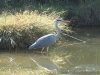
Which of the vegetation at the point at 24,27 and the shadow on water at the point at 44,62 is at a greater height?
the vegetation at the point at 24,27

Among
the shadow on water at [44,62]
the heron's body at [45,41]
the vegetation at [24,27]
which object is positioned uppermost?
the vegetation at [24,27]

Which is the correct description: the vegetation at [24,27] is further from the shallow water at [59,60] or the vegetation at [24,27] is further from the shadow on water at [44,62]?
the shadow on water at [44,62]

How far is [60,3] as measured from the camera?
1628 cm

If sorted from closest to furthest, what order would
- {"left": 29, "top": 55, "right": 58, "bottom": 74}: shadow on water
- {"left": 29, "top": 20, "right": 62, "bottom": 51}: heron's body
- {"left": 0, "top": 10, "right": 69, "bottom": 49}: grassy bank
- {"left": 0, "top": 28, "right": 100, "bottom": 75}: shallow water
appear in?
{"left": 0, "top": 28, "right": 100, "bottom": 75}: shallow water → {"left": 29, "top": 55, "right": 58, "bottom": 74}: shadow on water → {"left": 29, "top": 20, "right": 62, "bottom": 51}: heron's body → {"left": 0, "top": 10, "right": 69, "bottom": 49}: grassy bank

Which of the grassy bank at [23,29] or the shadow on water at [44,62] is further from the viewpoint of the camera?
the grassy bank at [23,29]

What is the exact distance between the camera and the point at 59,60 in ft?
34.2

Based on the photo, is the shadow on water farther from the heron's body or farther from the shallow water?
the heron's body

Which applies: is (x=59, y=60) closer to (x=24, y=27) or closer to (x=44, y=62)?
(x=44, y=62)

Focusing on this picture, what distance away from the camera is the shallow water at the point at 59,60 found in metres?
9.26

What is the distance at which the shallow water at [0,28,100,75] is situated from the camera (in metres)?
9.26

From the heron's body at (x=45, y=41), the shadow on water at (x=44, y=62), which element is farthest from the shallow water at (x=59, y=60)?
the heron's body at (x=45, y=41)

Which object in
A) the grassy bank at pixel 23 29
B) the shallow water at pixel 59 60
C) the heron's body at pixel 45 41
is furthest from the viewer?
the grassy bank at pixel 23 29

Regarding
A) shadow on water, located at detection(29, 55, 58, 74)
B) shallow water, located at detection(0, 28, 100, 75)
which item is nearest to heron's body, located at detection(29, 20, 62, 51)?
shallow water, located at detection(0, 28, 100, 75)

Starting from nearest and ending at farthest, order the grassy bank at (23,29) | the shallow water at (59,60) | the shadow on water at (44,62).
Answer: the shallow water at (59,60) < the shadow on water at (44,62) < the grassy bank at (23,29)
